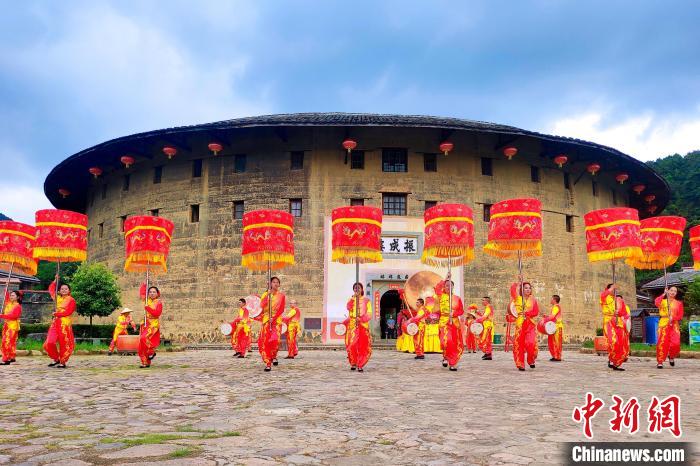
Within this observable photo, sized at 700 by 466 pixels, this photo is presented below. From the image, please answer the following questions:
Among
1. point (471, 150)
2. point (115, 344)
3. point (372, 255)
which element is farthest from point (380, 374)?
point (471, 150)

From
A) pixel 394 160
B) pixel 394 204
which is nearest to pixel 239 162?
pixel 394 160

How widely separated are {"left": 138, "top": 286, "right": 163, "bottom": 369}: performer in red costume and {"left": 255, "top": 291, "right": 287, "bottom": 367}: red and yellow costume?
1812mm

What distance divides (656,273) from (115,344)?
34089 mm

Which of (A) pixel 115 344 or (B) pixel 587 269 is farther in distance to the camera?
(B) pixel 587 269

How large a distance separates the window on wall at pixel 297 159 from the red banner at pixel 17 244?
34.1 ft

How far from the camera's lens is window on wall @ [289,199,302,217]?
20.9 meters

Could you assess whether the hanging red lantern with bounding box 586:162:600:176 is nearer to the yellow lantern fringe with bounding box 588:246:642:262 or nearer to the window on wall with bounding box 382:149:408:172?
the window on wall with bounding box 382:149:408:172

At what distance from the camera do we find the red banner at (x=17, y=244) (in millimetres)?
12180

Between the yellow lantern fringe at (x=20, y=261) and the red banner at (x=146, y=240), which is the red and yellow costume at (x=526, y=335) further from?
the yellow lantern fringe at (x=20, y=261)

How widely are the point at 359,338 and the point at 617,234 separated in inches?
207

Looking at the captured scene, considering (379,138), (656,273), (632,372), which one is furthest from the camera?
(656,273)

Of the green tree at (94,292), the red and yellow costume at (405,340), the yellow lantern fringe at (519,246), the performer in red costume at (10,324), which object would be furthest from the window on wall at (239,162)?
the yellow lantern fringe at (519,246)

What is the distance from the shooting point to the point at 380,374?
8.79 meters

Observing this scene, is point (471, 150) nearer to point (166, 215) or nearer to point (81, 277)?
point (166, 215)
